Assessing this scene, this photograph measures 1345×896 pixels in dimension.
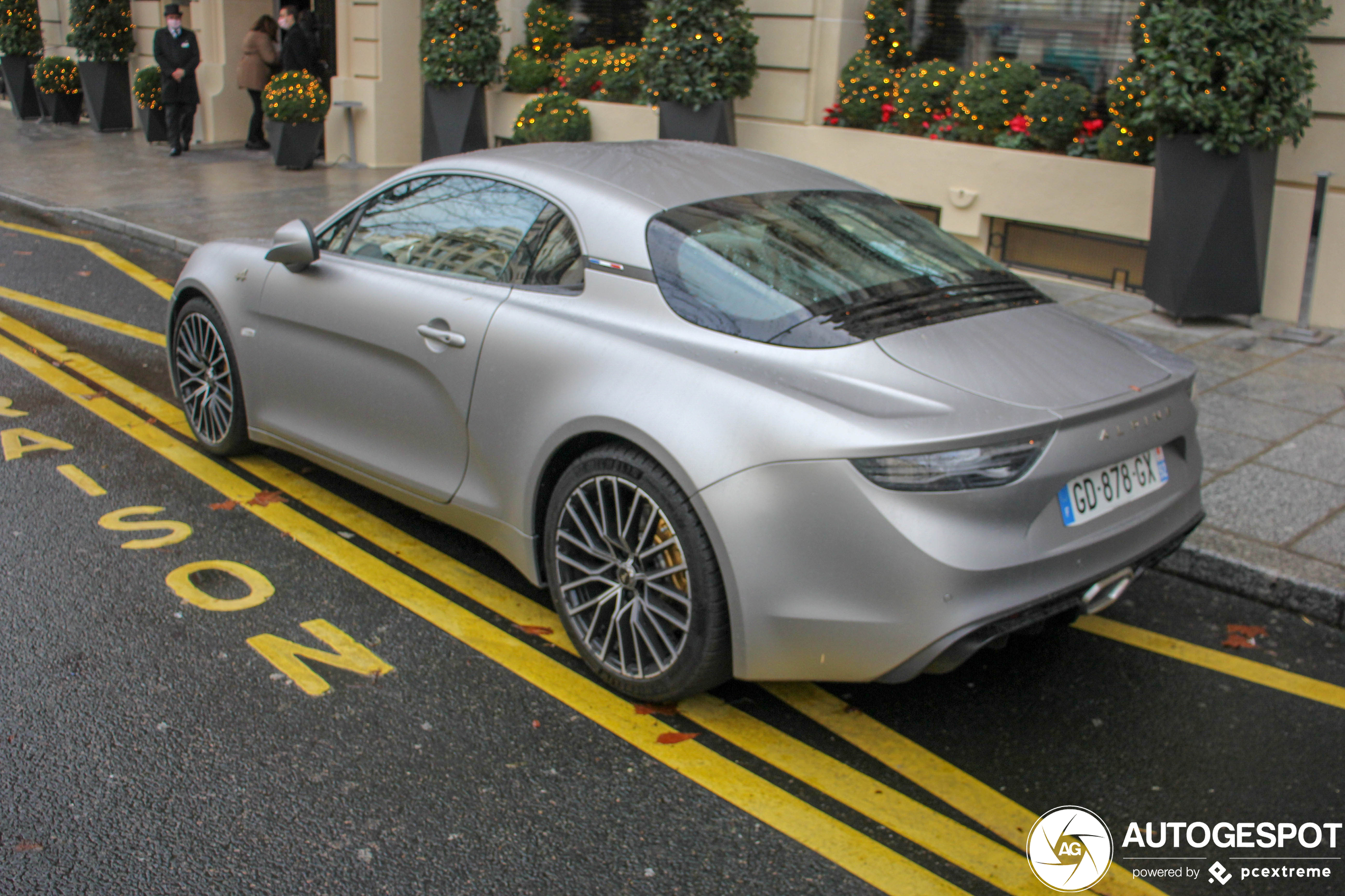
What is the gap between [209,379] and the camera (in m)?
5.43

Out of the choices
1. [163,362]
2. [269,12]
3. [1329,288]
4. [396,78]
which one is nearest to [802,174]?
[163,362]

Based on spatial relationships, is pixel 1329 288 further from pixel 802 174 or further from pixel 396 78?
pixel 396 78

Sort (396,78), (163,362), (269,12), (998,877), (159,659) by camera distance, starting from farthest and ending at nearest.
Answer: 1. (269,12)
2. (396,78)
3. (163,362)
4. (159,659)
5. (998,877)

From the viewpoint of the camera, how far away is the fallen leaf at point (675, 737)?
3.37m

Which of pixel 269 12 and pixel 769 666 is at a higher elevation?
pixel 269 12

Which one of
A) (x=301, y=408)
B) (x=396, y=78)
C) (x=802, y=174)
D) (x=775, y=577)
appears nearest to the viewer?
(x=775, y=577)

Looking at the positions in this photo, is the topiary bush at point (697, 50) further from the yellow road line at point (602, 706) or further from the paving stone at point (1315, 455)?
the yellow road line at point (602, 706)

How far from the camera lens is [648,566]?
11.2ft

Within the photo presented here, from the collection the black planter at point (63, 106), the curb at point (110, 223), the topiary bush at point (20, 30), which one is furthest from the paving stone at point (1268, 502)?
the topiary bush at point (20, 30)

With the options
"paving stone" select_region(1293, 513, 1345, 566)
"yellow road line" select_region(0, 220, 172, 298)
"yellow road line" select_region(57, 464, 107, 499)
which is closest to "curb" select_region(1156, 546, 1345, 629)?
"paving stone" select_region(1293, 513, 1345, 566)

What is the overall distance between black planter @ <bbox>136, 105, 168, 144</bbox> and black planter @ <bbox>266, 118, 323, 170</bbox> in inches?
145

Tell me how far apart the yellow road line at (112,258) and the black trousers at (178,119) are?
5390mm

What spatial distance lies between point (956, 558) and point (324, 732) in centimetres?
177

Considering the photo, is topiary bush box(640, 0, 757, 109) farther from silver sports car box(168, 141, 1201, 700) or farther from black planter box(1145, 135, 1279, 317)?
silver sports car box(168, 141, 1201, 700)
